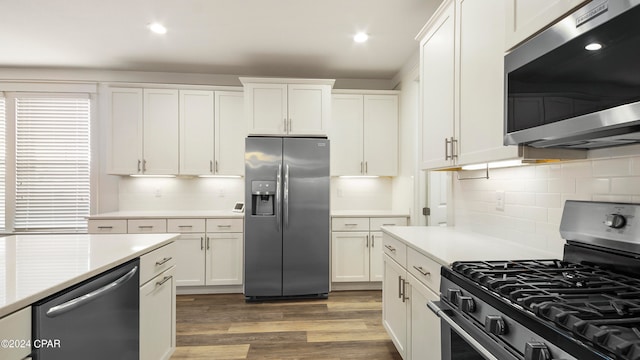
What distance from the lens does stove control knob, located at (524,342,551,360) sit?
0.80 m

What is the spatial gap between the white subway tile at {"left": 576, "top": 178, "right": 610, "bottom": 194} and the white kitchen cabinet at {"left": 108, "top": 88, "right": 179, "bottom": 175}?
3.72 meters

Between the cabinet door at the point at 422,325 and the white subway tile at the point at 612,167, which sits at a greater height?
the white subway tile at the point at 612,167

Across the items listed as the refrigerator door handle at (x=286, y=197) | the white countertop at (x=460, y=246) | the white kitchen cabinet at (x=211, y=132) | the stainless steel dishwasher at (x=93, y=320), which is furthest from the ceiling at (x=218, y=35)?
the stainless steel dishwasher at (x=93, y=320)

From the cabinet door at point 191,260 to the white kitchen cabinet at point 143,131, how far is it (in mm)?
856

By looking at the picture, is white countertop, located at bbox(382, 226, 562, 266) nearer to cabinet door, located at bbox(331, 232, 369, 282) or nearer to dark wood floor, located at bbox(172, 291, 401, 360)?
dark wood floor, located at bbox(172, 291, 401, 360)

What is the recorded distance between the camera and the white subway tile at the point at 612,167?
1236 millimetres

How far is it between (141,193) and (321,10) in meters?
3.07

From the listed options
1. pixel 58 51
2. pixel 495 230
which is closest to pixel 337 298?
pixel 495 230

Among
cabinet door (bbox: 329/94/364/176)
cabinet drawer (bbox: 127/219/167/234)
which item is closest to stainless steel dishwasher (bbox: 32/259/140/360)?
cabinet drawer (bbox: 127/219/167/234)

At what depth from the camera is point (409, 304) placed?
1.94 metres

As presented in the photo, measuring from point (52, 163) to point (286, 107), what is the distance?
296 centimetres

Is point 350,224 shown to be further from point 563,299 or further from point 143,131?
point 563,299

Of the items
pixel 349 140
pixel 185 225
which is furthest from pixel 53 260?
pixel 349 140

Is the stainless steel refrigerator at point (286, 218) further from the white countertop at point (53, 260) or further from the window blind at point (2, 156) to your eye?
the window blind at point (2, 156)
